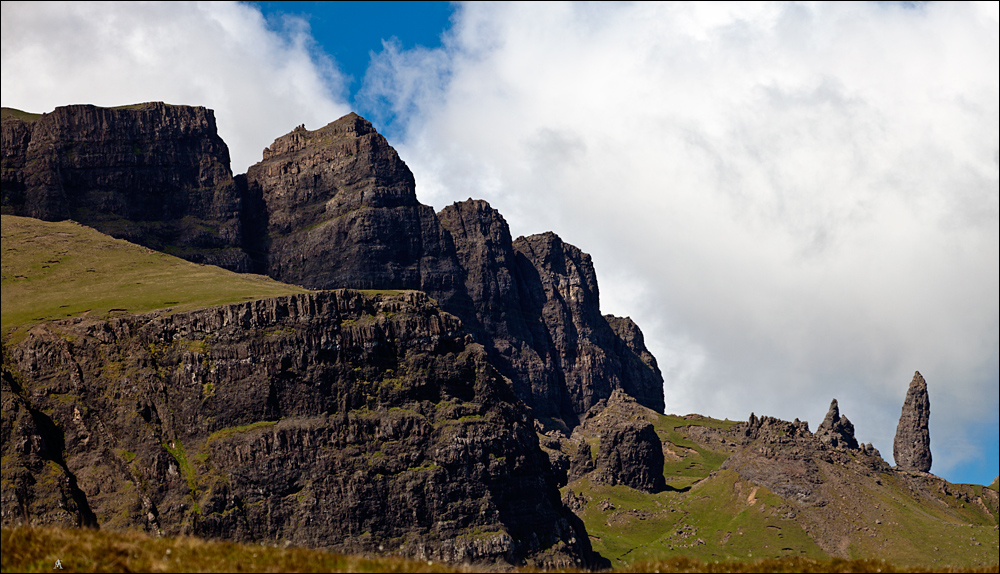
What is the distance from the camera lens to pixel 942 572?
2635 inches

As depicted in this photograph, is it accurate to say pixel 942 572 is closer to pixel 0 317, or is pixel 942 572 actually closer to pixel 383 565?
pixel 383 565

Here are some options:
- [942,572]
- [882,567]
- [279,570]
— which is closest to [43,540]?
[279,570]

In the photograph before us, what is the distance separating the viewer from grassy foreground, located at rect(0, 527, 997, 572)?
5788 cm

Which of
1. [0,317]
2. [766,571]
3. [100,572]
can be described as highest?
[0,317]

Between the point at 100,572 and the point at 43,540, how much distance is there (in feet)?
19.1

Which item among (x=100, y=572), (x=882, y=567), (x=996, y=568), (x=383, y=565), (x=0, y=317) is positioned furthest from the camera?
(x=0, y=317)

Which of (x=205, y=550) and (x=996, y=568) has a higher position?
(x=996, y=568)

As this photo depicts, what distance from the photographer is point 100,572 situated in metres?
57.0

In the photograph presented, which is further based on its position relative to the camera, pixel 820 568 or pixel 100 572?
pixel 820 568

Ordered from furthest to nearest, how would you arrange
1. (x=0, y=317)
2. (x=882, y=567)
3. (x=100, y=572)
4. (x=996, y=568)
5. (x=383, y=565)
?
(x=0, y=317) < (x=996, y=568) < (x=882, y=567) < (x=383, y=565) < (x=100, y=572)

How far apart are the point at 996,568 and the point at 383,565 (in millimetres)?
44799

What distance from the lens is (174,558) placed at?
59.5 metres

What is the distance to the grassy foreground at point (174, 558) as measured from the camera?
57875 mm

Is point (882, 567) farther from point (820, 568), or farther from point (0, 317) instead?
point (0, 317)
